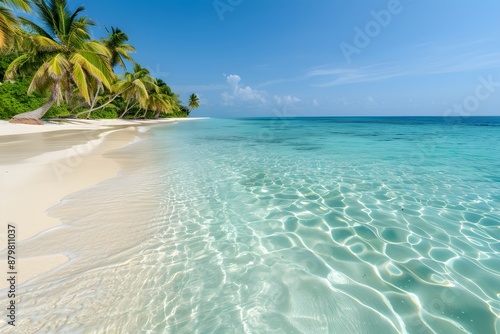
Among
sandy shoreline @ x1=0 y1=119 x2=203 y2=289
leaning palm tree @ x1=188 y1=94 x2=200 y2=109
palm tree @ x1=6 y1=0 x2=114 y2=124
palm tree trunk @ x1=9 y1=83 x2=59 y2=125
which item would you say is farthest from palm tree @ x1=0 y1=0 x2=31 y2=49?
leaning palm tree @ x1=188 y1=94 x2=200 y2=109

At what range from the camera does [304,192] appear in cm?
525

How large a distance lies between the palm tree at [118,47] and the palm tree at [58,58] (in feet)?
26.4

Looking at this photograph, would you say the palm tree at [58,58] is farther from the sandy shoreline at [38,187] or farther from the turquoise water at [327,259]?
the turquoise water at [327,259]

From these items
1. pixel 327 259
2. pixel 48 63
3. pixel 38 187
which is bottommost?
pixel 327 259

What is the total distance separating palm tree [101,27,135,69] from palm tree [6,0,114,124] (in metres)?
8.04

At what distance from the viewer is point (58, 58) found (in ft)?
52.3

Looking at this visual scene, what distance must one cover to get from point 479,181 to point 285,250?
7.01m

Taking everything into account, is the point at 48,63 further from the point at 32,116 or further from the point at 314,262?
the point at 314,262

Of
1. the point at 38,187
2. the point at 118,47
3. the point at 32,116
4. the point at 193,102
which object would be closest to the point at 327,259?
the point at 38,187

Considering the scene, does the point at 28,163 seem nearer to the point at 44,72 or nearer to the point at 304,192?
the point at 304,192

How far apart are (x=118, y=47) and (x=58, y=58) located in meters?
14.9

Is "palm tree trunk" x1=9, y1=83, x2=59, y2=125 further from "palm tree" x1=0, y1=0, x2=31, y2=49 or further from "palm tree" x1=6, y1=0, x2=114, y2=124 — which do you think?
"palm tree" x1=0, y1=0, x2=31, y2=49

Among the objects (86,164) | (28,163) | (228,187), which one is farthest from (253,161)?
(28,163)

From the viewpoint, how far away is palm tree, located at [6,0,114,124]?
1617 centimetres
